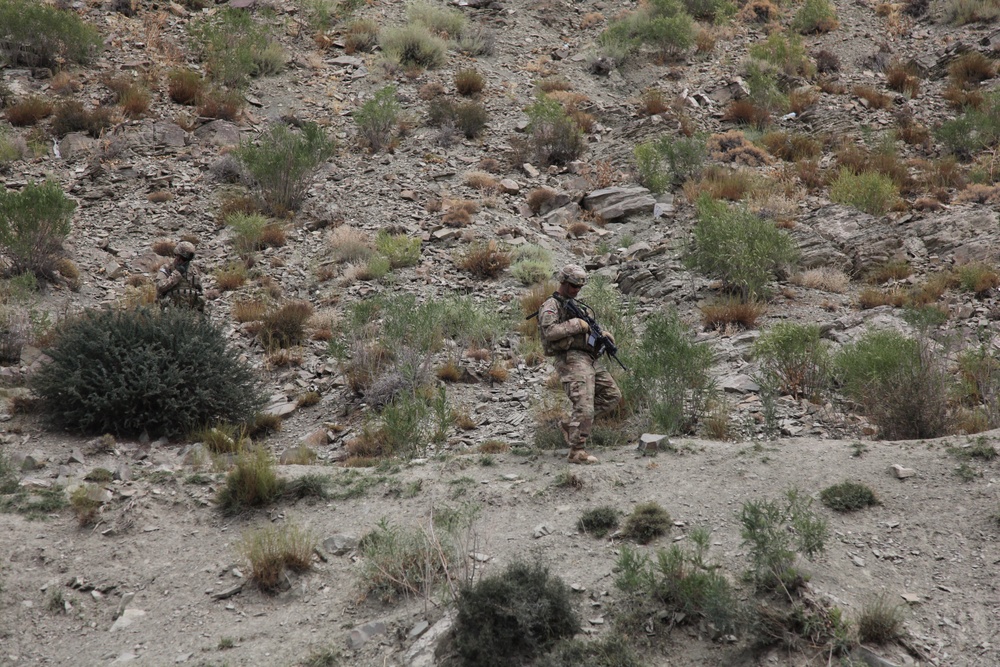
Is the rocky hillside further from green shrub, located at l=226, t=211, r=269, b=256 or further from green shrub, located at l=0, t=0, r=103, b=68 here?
green shrub, located at l=0, t=0, r=103, b=68

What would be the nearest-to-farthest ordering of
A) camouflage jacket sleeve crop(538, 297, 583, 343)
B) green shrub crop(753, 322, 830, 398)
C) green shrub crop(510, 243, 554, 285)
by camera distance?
camouflage jacket sleeve crop(538, 297, 583, 343) → green shrub crop(753, 322, 830, 398) → green shrub crop(510, 243, 554, 285)

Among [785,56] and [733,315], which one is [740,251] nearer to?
[733,315]

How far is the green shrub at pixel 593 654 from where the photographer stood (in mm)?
4449

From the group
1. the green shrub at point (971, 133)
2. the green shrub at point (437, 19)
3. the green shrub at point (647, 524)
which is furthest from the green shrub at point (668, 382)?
the green shrub at point (437, 19)

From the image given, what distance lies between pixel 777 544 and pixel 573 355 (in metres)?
2.73

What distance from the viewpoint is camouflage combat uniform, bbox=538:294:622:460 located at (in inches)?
270

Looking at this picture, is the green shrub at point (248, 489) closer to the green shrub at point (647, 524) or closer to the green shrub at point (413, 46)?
the green shrub at point (647, 524)

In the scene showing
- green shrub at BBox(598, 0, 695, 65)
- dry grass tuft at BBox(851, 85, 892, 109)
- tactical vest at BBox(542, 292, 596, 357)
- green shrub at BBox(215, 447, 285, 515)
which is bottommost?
green shrub at BBox(215, 447, 285, 515)

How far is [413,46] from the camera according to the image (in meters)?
19.3

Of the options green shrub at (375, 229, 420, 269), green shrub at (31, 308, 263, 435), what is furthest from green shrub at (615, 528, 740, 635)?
green shrub at (375, 229, 420, 269)

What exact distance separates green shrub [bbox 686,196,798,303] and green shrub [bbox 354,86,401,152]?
298 inches

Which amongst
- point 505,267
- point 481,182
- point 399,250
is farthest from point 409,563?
point 481,182

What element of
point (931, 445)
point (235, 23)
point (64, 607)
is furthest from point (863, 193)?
point (235, 23)

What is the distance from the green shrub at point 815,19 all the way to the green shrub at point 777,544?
19.4m
